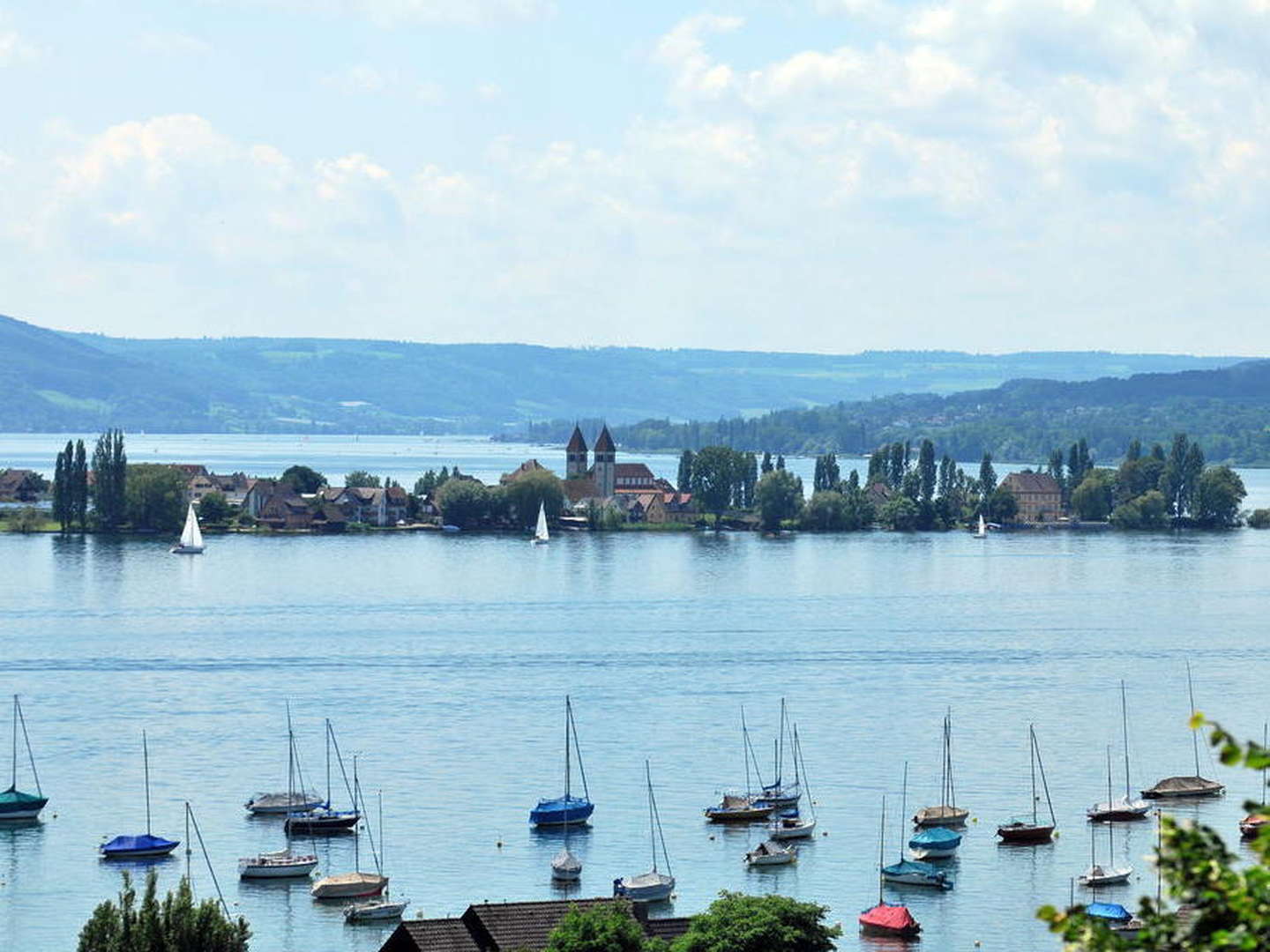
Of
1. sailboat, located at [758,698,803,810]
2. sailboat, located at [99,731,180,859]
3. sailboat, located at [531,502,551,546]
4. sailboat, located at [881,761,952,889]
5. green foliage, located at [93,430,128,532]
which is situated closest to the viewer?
sailboat, located at [881,761,952,889]

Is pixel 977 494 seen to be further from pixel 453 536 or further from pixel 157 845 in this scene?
pixel 157 845

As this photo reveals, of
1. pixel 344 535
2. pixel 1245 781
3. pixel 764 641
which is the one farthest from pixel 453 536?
pixel 1245 781

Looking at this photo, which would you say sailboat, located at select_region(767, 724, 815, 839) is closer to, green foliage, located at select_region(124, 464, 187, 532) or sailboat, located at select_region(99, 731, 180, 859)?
sailboat, located at select_region(99, 731, 180, 859)

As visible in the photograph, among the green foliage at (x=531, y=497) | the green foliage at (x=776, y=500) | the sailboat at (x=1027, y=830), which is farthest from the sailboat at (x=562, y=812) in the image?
the green foliage at (x=776, y=500)

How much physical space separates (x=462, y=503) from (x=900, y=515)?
968 inches

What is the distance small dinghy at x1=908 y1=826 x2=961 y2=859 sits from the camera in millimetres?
35000

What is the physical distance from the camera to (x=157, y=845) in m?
34.7

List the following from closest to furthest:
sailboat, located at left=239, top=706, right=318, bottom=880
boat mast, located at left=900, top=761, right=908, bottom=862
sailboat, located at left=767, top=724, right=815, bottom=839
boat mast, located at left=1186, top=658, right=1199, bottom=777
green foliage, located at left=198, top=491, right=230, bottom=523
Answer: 1. sailboat, located at left=239, top=706, right=318, bottom=880
2. boat mast, located at left=900, top=761, right=908, bottom=862
3. sailboat, located at left=767, top=724, right=815, bottom=839
4. boat mast, located at left=1186, top=658, right=1199, bottom=777
5. green foliage, located at left=198, top=491, right=230, bottom=523

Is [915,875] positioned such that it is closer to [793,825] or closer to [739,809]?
[793,825]

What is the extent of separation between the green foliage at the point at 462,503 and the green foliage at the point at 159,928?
9411 centimetres

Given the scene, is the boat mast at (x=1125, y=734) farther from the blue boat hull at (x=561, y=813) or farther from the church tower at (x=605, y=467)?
the church tower at (x=605, y=467)

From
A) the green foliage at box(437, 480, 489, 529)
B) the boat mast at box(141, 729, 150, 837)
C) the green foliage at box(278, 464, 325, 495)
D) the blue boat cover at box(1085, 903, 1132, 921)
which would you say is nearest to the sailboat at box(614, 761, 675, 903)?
the blue boat cover at box(1085, 903, 1132, 921)

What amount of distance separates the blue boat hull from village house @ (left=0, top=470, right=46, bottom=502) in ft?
307

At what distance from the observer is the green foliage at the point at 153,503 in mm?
108000
